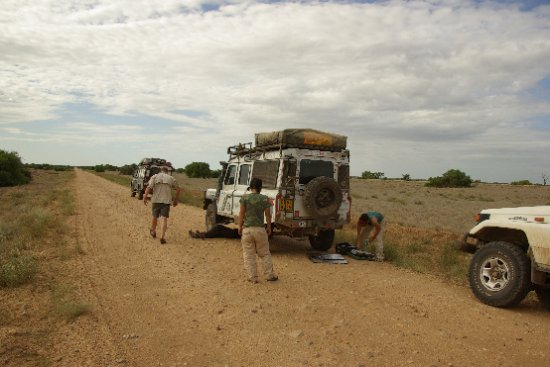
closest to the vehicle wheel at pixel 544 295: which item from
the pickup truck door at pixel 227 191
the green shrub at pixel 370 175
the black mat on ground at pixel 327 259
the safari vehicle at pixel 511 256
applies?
the safari vehicle at pixel 511 256

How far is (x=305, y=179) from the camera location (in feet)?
32.0

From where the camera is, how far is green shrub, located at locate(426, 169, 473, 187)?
2133 inches

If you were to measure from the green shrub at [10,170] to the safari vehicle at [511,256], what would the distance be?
48.5 meters

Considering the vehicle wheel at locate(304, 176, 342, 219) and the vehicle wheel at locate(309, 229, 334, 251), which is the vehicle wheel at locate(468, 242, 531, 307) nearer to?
the vehicle wheel at locate(304, 176, 342, 219)

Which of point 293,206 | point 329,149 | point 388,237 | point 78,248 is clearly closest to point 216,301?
point 293,206

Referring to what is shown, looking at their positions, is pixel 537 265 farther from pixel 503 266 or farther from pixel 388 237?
pixel 388 237

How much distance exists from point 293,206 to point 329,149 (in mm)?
1674

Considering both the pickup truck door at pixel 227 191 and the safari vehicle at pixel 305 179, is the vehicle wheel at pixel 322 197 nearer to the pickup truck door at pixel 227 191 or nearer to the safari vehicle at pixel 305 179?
the safari vehicle at pixel 305 179

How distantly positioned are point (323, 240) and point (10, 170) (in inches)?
1836

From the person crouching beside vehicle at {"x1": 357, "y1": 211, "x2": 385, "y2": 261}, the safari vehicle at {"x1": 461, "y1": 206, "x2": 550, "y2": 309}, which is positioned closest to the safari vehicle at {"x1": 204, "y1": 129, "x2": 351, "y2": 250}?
the person crouching beside vehicle at {"x1": 357, "y1": 211, "x2": 385, "y2": 261}

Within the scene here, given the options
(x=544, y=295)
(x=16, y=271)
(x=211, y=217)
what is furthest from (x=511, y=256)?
(x=211, y=217)

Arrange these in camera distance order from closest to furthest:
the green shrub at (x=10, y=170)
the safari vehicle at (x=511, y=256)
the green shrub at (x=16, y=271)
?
the safari vehicle at (x=511, y=256) → the green shrub at (x=16, y=271) → the green shrub at (x=10, y=170)

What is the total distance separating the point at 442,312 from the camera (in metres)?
6.04

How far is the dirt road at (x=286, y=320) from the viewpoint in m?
4.43
